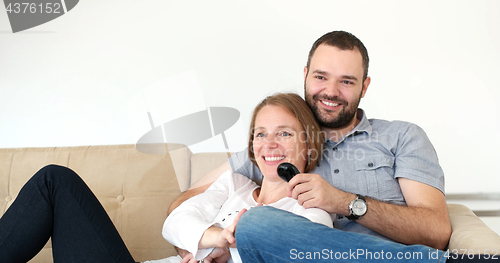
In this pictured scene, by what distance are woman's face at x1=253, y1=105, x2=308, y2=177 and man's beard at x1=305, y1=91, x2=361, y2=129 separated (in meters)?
0.16

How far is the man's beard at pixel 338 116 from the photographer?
1638mm

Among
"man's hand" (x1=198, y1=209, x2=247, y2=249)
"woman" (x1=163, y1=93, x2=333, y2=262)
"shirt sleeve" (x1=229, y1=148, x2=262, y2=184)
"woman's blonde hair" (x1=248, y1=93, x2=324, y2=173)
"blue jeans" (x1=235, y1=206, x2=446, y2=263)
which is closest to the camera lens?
"blue jeans" (x1=235, y1=206, x2=446, y2=263)

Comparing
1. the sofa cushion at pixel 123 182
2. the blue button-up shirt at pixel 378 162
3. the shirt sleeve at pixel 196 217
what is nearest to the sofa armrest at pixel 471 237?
the blue button-up shirt at pixel 378 162

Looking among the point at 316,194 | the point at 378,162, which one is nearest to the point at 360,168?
the point at 378,162

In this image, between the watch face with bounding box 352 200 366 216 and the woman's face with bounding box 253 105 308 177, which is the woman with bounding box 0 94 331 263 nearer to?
the woman's face with bounding box 253 105 308 177

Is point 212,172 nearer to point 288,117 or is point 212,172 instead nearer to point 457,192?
point 288,117

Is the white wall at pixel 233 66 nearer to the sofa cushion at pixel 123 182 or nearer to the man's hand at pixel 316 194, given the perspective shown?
the sofa cushion at pixel 123 182

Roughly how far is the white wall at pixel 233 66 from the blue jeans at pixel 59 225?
3.69 feet

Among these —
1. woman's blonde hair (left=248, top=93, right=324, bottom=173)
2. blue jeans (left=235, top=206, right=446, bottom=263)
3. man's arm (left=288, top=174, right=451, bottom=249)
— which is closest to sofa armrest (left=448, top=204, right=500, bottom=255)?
man's arm (left=288, top=174, right=451, bottom=249)

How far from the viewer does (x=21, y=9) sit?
266cm

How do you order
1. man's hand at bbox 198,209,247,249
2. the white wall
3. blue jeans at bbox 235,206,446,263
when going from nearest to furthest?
blue jeans at bbox 235,206,446,263
man's hand at bbox 198,209,247,249
the white wall

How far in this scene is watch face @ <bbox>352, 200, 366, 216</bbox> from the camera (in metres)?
1.36

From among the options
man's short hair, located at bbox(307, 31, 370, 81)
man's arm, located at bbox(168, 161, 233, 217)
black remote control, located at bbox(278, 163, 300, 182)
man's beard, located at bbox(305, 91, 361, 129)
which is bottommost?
man's arm, located at bbox(168, 161, 233, 217)

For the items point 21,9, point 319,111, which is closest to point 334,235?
point 319,111
